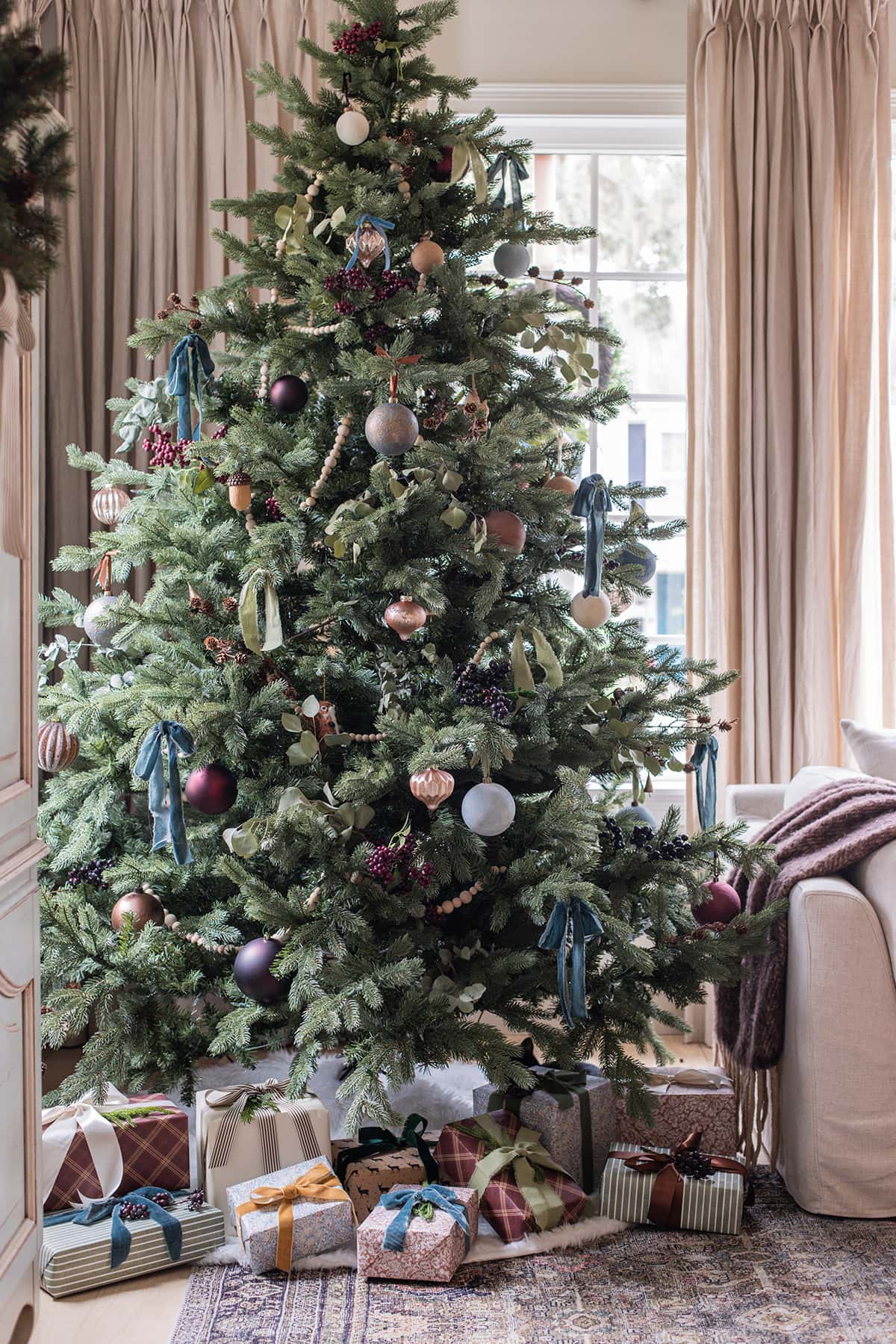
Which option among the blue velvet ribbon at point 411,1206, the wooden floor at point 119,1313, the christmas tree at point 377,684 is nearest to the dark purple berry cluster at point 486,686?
the christmas tree at point 377,684

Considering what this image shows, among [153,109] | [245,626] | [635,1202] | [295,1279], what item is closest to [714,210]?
[153,109]

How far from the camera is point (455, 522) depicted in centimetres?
209

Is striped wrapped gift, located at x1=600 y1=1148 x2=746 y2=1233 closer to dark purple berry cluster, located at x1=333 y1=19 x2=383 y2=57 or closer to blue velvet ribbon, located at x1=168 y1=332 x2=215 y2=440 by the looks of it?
blue velvet ribbon, located at x1=168 y1=332 x2=215 y2=440

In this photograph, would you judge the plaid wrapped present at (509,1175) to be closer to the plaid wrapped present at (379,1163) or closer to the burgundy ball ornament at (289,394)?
the plaid wrapped present at (379,1163)

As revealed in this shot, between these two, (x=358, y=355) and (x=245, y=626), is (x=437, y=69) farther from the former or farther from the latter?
(x=245, y=626)

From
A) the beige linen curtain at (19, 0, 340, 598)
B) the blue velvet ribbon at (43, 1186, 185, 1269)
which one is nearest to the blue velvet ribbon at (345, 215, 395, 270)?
the beige linen curtain at (19, 0, 340, 598)

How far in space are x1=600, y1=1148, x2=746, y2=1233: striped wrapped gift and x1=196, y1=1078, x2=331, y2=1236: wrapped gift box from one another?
52 cm

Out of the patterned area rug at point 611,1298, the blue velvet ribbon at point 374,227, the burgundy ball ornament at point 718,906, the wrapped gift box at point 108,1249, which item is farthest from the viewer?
the burgundy ball ornament at point 718,906

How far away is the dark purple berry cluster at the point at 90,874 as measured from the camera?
2.36 metres

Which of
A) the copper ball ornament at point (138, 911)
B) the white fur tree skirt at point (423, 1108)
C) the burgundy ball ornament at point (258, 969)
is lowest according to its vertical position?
the white fur tree skirt at point (423, 1108)

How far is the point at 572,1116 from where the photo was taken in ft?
7.15

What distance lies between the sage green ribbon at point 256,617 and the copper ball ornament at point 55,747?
0.42 metres

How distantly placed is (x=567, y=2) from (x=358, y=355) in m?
1.75

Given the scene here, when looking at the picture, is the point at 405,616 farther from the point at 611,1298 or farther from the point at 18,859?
the point at 611,1298
